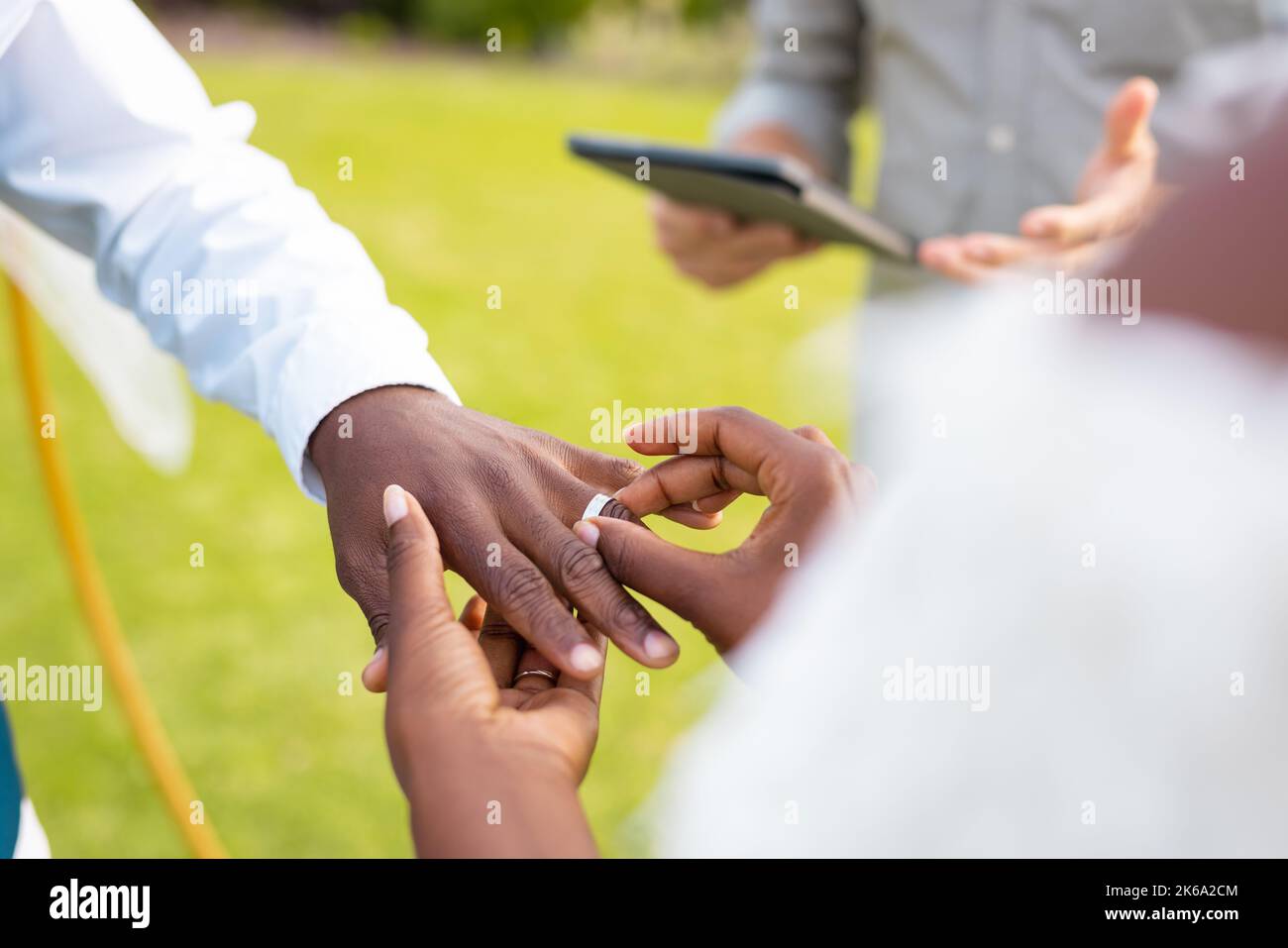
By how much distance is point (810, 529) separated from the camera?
812mm

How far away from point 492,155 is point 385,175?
1.06 m

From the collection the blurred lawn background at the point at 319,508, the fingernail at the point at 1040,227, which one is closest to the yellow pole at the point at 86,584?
the blurred lawn background at the point at 319,508

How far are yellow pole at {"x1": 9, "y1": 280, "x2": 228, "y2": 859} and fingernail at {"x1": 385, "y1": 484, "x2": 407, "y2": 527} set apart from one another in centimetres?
130

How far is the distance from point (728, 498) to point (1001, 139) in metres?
1.12

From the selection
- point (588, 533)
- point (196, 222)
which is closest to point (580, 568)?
point (588, 533)

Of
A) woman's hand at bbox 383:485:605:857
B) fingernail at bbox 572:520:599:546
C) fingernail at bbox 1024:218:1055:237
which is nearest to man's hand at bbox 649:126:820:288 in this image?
fingernail at bbox 1024:218:1055:237

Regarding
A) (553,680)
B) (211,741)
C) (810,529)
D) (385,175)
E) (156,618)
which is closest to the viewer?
(810,529)

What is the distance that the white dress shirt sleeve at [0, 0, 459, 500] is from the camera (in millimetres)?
1060

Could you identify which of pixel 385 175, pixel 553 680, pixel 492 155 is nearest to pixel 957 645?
pixel 553 680

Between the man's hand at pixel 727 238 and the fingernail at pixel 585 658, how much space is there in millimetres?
1153

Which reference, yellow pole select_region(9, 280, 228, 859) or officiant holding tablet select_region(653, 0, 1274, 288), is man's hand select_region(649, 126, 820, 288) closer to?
officiant holding tablet select_region(653, 0, 1274, 288)
